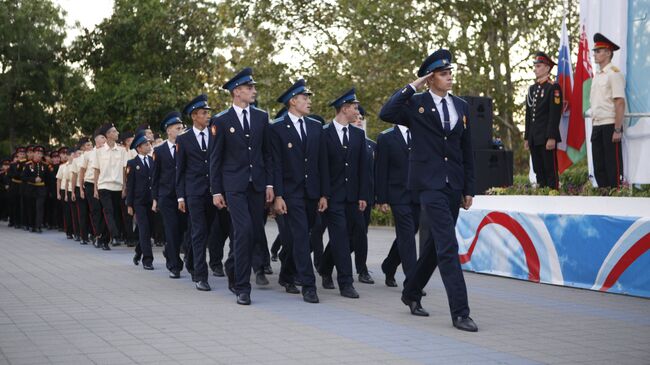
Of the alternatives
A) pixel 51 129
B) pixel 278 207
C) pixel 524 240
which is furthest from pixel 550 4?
pixel 51 129

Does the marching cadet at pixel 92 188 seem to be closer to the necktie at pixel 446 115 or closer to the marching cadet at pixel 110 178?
the marching cadet at pixel 110 178

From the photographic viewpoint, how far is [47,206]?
27.8 m

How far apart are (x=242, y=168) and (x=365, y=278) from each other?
2598 millimetres

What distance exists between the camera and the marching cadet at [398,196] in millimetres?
11047

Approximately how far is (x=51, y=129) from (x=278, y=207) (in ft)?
128

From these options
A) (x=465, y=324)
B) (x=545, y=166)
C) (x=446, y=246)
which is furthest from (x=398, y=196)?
(x=545, y=166)

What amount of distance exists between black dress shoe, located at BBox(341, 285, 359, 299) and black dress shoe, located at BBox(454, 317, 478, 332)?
232 centimetres

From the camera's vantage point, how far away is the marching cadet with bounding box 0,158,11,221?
30069 millimetres

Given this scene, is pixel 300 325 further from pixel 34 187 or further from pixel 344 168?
pixel 34 187

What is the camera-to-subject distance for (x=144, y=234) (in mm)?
14398

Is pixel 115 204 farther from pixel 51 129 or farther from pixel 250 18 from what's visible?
pixel 51 129

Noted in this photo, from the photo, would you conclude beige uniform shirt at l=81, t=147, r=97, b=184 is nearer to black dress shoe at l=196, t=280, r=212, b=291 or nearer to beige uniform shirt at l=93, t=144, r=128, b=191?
beige uniform shirt at l=93, t=144, r=128, b=191

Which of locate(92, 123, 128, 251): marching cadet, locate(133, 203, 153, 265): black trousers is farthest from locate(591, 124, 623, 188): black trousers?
locate(92, 123, 128, 251): marching cadet

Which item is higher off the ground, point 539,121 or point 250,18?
point 250,18
